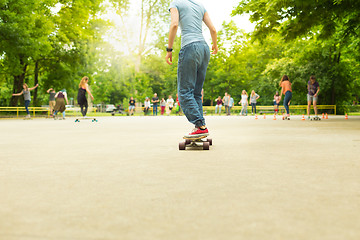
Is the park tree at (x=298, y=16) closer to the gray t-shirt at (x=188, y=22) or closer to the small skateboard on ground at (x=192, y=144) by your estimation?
the gray t-shirt at (x=188, y=22)

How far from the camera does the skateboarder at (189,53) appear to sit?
5754 mm

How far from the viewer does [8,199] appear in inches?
102

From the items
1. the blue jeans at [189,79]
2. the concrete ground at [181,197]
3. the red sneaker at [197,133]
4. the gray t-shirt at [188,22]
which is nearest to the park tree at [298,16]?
the gray t-shirt at [188,22]

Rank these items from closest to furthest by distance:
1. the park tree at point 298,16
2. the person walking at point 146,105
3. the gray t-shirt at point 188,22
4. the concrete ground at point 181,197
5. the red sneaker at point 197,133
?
1. the concrete ground at point 181,197
2. the red sneaker at point 197,133
3. the gray t-shirt at point 188,22
4. the park tree at point 298,16
5. the person walking at point 146,105

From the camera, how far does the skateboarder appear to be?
575 cm

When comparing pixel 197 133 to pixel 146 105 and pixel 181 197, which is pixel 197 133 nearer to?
pixel 181 197

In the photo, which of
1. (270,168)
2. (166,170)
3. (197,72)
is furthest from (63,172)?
(197,72)

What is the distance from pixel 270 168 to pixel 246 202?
4.78 feet

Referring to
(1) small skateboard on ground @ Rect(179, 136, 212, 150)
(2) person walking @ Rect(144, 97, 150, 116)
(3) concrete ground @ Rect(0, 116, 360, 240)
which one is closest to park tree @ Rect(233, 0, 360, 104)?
(1) small skateboard on ground @ Rect(179, 136, 212, 150)

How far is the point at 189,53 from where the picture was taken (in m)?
5.78

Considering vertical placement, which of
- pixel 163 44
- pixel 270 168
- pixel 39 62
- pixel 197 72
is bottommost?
pixel 270 168

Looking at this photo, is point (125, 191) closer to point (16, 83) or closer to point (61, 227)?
point (61, 227)

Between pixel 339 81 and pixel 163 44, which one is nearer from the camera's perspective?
pixel 339 81

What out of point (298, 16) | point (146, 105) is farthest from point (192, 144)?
point (146, 105)
